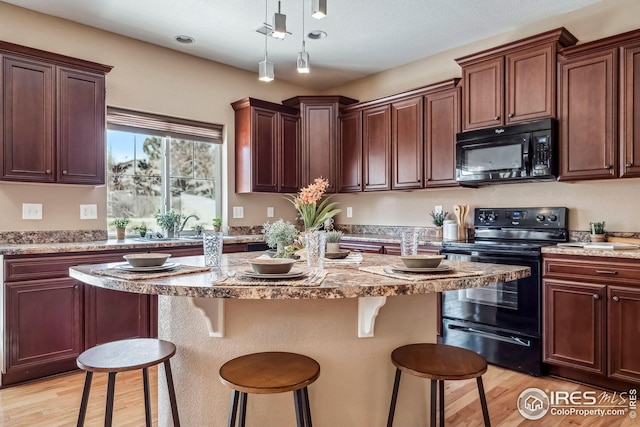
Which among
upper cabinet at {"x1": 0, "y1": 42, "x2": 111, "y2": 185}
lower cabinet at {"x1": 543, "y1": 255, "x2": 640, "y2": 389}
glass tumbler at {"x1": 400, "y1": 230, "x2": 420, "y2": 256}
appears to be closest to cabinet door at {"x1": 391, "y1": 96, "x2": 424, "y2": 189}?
lower cabinet at {"x1": 543, "y1": 255, "x2": 640, "y2": 389}

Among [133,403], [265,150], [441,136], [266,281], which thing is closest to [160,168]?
[265,150]

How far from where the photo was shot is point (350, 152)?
4.60 meters

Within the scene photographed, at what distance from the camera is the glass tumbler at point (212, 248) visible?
1.69m

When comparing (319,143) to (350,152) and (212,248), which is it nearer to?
(350,152)

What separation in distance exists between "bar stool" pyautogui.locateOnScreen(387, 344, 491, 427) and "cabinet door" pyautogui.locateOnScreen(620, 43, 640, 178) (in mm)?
2070

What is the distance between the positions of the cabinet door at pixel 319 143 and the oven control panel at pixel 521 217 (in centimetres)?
164

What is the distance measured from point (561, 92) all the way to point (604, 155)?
0.56 m

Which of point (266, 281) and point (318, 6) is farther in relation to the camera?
point (318, 6)

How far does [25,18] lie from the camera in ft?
10.6

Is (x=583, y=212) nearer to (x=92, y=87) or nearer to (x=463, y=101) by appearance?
(x=463, y=101)

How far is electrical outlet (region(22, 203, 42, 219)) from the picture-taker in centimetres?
321

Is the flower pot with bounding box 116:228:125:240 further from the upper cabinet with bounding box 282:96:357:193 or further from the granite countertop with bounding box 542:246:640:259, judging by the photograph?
the granite countertop with bounding box 542:246:640:259

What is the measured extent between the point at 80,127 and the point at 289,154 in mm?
2063

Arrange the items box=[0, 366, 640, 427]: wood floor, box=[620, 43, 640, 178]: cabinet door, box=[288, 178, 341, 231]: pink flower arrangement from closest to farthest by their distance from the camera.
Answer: box=[288, 178, 341, 231]: pink flower arrangement → box=[0, 366, 640, 427]: wood floor → box=[620, 43, 640, 178]: cabinet door
